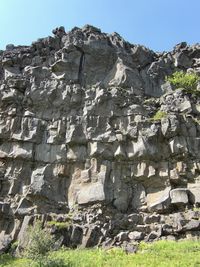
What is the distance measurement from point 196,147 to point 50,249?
16938 mm

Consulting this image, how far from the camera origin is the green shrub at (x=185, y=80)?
40.5m

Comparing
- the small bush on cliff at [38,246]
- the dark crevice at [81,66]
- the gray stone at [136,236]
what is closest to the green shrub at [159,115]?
the dark crevice at [81,66]

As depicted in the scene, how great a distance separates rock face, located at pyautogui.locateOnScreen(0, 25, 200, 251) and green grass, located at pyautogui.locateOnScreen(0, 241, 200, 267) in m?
2.58

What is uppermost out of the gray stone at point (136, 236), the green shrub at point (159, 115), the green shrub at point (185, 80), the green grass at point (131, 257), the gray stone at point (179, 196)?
the green shrub at point (185, 80)

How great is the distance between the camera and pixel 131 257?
2145cm

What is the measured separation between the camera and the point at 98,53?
42906 mm

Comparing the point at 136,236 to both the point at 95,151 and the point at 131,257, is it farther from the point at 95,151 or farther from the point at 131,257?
the point at 95,151

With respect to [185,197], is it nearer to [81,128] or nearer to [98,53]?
[81,128]

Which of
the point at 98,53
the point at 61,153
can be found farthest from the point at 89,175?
the point at 98,53

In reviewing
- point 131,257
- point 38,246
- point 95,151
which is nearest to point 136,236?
point 131,257

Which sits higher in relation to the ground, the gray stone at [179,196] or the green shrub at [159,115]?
the green shrub at [159,115]

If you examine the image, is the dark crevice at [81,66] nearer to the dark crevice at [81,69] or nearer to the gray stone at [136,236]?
the dark crevice at [81,69]

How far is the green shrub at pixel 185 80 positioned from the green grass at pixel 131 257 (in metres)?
20.4

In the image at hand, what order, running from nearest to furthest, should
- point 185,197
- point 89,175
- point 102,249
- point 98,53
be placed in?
point 102,249 → point 185,197 → point 89,175 → point 98,53
